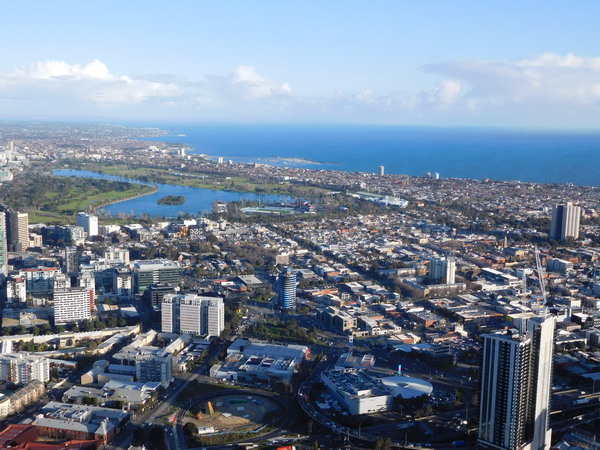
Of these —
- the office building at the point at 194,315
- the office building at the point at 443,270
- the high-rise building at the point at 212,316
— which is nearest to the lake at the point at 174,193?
the office building at the point at 443,270

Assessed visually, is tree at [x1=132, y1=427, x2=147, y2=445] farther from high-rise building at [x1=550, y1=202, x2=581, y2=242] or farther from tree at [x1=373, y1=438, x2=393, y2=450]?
high-rise building at [x1=550, y1=202, x2=581, y2=242]

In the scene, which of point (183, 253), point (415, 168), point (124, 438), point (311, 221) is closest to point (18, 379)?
point (124, 438)

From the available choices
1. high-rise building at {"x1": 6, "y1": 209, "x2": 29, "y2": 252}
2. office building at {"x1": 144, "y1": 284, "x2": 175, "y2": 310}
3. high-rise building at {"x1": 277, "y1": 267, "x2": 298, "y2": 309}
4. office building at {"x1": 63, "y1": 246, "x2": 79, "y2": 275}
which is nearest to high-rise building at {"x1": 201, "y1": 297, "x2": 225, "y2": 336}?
office building at {"x1": 144, "y1": 284, "x2": 175, "y2": 310}

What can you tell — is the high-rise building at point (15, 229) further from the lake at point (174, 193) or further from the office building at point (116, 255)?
the lake at point (174, 193)

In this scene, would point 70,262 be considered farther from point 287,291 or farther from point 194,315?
point 287,291

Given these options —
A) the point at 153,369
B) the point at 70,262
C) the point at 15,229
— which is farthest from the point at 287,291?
the point at 15,229

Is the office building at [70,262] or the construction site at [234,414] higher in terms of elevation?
Result: the office building at [70,262]

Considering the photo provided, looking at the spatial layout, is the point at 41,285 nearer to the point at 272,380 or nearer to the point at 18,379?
the point at 18,379
